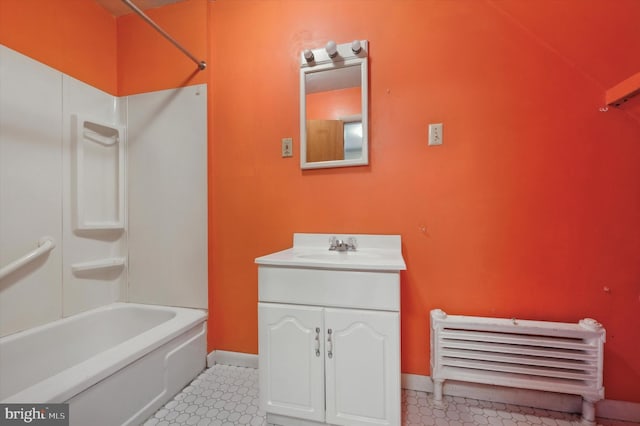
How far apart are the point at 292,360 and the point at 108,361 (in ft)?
2.36

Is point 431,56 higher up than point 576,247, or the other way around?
point 431,56

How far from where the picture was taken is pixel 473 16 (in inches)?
50.1

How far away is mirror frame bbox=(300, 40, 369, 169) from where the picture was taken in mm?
1376

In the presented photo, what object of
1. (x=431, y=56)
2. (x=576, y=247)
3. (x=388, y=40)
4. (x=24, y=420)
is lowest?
(x=24, y=420)

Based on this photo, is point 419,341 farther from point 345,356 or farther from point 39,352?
point 39,352

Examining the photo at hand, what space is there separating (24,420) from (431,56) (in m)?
2.16

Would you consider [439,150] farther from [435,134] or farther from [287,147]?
[287,147]

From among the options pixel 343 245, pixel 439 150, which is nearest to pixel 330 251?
pixel 343 245

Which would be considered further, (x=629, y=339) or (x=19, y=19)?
(x=19, y=19)

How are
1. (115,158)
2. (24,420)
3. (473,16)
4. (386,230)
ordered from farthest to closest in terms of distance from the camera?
(115,158), (386,230), (473,16), (24,420)

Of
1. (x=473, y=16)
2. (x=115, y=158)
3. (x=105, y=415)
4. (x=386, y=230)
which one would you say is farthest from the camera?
(x=115, y=158)

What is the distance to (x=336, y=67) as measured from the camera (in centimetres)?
141

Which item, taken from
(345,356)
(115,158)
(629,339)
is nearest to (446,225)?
(345,356)

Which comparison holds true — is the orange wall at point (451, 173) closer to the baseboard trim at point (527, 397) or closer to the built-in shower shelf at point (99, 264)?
the baseboard trim at point (527, 397)
